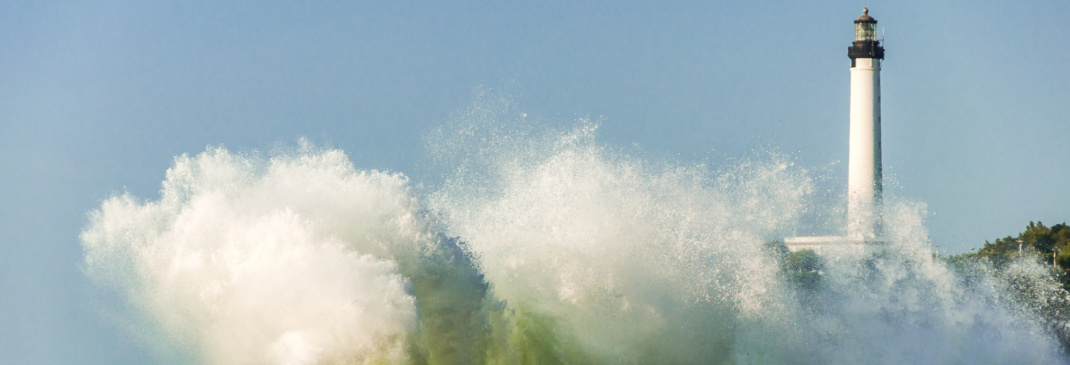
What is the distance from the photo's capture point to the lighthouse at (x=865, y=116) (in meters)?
69.6

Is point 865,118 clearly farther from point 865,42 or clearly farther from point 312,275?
point 312,275

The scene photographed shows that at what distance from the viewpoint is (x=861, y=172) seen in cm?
7000

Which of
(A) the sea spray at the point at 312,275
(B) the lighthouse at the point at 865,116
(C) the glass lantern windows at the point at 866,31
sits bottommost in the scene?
(A) the sea spray at the point at 312,275

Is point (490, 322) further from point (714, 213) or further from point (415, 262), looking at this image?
point (714, 213)

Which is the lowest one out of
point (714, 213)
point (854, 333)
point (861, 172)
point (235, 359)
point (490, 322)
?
point (235, 359)

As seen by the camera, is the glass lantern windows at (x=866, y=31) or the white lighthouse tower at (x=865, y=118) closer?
the white lighthouse tower at (x=865, y=118)

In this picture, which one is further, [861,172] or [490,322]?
[861,172]

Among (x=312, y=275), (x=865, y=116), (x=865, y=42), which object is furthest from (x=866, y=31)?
(x=312, y=275)

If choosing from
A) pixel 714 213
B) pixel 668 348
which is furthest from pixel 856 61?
pixel 668 348

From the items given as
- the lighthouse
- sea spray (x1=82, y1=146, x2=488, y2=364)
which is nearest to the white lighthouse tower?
the lighthouse

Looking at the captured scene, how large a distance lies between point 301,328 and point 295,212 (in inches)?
122

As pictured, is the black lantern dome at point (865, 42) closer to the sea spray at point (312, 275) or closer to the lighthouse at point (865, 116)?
the lighthouse at point (865, 116)

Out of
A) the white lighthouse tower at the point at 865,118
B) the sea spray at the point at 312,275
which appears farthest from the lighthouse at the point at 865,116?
the sea spray at the point at 312,275

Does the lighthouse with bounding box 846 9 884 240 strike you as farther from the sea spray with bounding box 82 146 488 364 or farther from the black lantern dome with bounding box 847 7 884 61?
the sea spray with bounding box 82 146 488 364
